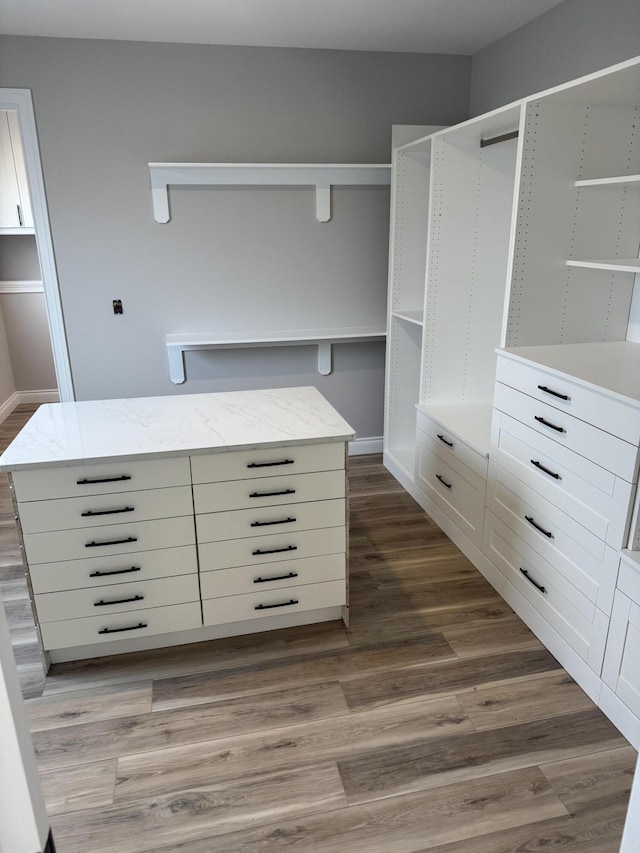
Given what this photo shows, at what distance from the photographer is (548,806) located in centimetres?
164

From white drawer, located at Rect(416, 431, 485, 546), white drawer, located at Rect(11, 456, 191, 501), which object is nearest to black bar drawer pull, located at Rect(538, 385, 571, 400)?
white drawer, located at Rect(416, 431, 485, 546)

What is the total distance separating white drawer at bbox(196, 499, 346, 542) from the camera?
6.96ft

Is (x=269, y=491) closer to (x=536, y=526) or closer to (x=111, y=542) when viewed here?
(x=111, y=542)

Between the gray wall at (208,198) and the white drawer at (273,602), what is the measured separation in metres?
1.88

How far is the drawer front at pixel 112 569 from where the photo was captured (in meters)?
2.04

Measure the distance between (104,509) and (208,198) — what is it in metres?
2.19

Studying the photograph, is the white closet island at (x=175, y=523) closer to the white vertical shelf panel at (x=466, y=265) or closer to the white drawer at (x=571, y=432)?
the white drawer at (x=571, y=432)

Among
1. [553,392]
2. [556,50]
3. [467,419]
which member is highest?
[556,50]

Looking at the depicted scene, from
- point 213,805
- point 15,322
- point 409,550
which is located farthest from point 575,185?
point 15,322

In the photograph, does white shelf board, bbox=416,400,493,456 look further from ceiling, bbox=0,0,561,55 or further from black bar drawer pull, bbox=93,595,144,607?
ceiling, bbox=0,0,561,55

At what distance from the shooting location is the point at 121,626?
2.15 meters

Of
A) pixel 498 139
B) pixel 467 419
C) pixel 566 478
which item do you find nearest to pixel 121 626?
pixel 566 478

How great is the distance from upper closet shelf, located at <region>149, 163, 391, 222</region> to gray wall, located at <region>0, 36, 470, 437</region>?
0.08 metres

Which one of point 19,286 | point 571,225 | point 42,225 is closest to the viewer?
point 571,225
